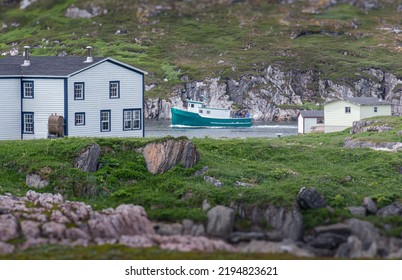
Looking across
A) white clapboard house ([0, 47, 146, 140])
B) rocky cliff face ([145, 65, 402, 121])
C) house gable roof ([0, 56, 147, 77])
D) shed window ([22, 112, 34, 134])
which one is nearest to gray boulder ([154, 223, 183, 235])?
white clapboard house ([0, 47, 146, 140])

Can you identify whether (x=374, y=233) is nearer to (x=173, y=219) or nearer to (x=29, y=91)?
(x=173, y=219)

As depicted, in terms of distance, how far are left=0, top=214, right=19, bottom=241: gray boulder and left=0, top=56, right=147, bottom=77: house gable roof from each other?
2239 centimetres

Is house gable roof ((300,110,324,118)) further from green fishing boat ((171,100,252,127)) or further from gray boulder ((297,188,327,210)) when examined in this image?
gray boulder ((297,188,327,210))

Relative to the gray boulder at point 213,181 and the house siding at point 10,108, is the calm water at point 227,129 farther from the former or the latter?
the gray boulder at point 213,181

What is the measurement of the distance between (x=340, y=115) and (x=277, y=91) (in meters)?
50.4

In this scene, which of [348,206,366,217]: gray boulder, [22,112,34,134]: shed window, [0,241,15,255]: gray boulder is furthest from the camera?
[22,112,34,134]: shed window

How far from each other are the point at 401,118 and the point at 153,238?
45.2 metres

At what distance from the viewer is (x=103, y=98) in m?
77.1

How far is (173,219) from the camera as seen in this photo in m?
57.1

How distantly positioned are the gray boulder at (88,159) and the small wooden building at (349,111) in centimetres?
4586

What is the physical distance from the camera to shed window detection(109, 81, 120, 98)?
77500 millimetres

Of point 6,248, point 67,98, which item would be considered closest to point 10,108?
point 67,98

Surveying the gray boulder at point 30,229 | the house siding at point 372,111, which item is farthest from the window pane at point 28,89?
the house siding at point 372,111
